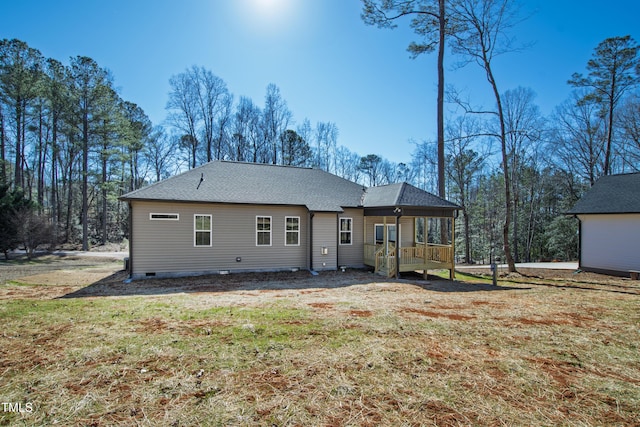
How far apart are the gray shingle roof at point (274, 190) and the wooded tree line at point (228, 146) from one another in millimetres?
4056

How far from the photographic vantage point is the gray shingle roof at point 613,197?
43.9 feet

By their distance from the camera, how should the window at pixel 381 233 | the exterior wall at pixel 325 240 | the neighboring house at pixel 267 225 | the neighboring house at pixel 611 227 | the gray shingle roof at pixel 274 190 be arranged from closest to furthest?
the neighboring house at pixel 267 225
the gray shingle roof at pixel 274 190
the exterior wall at pixel 325 240
the neighboring house at pixel 611 227
the window at pixel 381 233

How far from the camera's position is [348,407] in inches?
102

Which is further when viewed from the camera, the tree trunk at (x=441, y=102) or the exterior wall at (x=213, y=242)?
the tree trunk at (x=441, y=102)

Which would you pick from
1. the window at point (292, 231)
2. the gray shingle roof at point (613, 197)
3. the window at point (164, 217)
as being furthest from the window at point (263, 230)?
the gray shingle roof at point (613, 197)

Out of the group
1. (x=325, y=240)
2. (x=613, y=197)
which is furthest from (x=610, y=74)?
(x=325, y=240)

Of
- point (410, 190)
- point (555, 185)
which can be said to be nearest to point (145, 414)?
point (410, 190)

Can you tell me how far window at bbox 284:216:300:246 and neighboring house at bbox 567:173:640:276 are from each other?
1390cm

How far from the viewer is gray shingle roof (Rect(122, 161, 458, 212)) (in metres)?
11.7

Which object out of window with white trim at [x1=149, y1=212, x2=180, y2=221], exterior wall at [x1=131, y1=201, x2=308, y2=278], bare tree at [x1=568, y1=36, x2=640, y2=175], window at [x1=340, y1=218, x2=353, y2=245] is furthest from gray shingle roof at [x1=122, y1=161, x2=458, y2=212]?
bare tree at [x1=568, y1=36, x2=640, y2=175]

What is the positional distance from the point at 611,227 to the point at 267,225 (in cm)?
1583

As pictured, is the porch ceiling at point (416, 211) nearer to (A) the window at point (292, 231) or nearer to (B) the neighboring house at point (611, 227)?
(A) the window at point (292, 231)

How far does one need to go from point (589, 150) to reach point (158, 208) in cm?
3051

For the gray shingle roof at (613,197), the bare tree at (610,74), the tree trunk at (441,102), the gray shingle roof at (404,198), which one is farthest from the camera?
the bare tree at (610,74)
